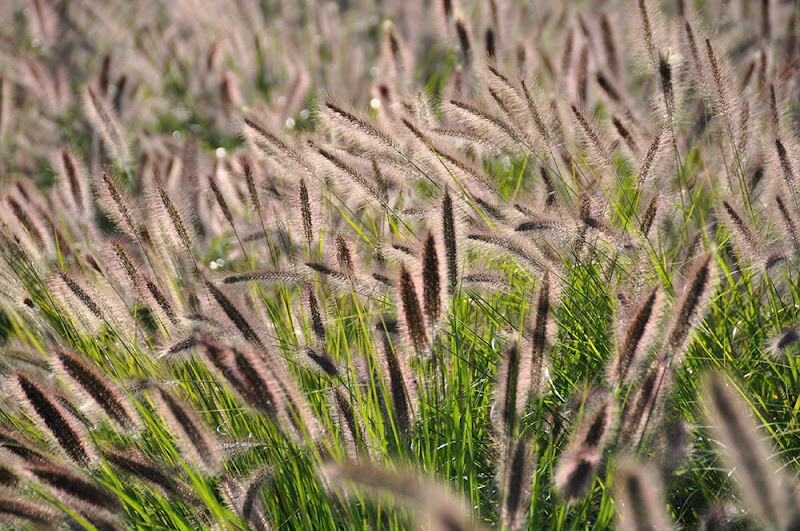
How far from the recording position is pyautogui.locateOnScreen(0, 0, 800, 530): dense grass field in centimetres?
141

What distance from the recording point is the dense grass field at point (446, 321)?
1411 mm

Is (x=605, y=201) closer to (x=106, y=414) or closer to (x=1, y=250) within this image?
(x=106, y=414)

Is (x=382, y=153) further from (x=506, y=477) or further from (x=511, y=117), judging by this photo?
(x=506, y=477)

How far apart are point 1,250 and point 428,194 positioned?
1.80 m

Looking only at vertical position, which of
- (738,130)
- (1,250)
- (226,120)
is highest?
(226,120)

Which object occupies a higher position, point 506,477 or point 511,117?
point 511,117

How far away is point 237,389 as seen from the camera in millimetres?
1354

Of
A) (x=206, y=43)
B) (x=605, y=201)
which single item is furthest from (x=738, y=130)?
(x=206, y=43)

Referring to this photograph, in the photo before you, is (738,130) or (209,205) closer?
(738,130)

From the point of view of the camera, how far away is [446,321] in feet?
5.80

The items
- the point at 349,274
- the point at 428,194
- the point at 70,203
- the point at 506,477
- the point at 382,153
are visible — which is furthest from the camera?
the point at 428,194

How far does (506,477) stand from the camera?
1246 millimetres

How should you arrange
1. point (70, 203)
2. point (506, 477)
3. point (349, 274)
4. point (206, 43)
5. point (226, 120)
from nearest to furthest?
point (506, 477) < point (349, 274) < point (70, 203) < point (226, 120) < point (206, 43)

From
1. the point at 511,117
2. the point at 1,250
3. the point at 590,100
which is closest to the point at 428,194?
the point at 590,100
